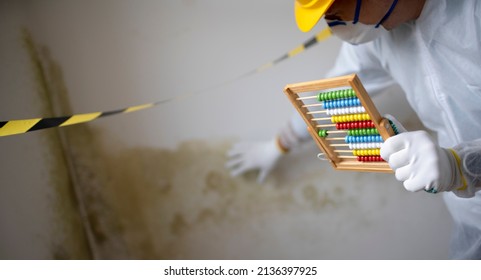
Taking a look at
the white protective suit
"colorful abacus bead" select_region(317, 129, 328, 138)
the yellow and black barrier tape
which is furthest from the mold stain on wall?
"colorful abacus bead" select_region(317, 129, 328, 138)

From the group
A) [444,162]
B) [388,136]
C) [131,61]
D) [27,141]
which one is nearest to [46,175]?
[27,141]

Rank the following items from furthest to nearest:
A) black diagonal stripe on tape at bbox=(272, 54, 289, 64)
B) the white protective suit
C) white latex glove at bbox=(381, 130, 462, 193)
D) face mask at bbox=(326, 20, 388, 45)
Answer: black diagonal stripe on tape at bbox=(272, 54, 289, 64) < face mask at bbox=(326, 20, 388, 45) < the white protective suit < white latex glove at bbox=(381, 130, 462, 193)

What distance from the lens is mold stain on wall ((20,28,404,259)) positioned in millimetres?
1500

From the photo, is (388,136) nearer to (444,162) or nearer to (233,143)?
(444,162)

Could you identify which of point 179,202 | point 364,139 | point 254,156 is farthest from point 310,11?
point 179,202

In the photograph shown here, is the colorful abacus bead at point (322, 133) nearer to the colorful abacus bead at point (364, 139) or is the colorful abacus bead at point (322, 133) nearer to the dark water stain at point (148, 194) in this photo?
the colorful abacus bead at point (364, 139)

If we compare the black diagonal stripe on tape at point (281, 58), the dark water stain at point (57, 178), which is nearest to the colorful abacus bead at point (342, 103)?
the black diagonal stripe on tape at point (281, 58)

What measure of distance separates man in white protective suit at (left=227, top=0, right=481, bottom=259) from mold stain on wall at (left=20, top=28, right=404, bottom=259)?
0.55 m

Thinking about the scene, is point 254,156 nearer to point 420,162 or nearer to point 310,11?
point 310,11

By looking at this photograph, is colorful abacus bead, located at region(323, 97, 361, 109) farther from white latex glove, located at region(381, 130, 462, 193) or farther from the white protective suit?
the white protective suit

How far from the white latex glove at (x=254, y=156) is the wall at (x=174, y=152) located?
0.13 ft

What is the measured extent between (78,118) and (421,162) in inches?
38.5

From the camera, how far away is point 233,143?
170cm
